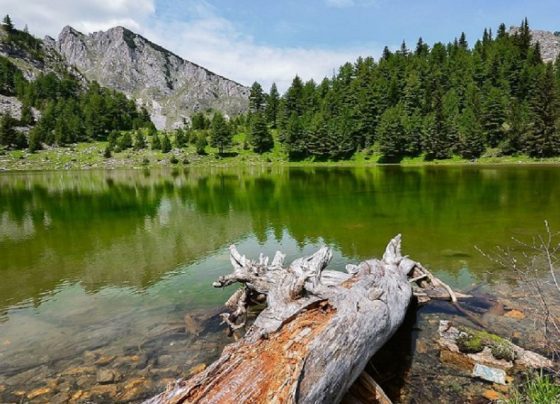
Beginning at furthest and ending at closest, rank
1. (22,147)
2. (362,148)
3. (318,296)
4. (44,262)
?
(22,147)
(362,148)
(44,262)
(318,296)

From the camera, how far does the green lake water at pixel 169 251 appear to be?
10344 millimetres

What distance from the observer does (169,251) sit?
830 inches

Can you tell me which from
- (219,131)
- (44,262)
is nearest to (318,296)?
(44,262)

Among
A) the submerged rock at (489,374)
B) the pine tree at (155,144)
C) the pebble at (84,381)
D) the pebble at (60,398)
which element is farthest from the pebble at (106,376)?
the pine tree at (155,144)

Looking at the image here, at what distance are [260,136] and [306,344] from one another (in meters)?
120

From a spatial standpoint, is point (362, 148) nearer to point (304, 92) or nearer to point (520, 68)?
point (304, 92)

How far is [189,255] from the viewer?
65.7 ft

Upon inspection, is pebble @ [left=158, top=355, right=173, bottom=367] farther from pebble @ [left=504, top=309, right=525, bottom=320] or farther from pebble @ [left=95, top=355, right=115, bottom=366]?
pebble @ [left=504, top=309, right=525, bottom=320]

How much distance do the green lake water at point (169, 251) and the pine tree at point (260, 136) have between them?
82853 millimetres

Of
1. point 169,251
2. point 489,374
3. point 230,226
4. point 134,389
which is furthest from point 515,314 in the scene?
point 230,226

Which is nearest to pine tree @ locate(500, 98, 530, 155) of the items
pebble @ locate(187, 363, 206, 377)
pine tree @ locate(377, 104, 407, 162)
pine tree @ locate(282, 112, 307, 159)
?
pine tree @ locate(377, 104, 407, 162)

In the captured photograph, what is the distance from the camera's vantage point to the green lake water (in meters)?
10.3

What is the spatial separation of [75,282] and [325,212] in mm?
19353

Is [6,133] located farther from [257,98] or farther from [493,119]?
[493,119]
